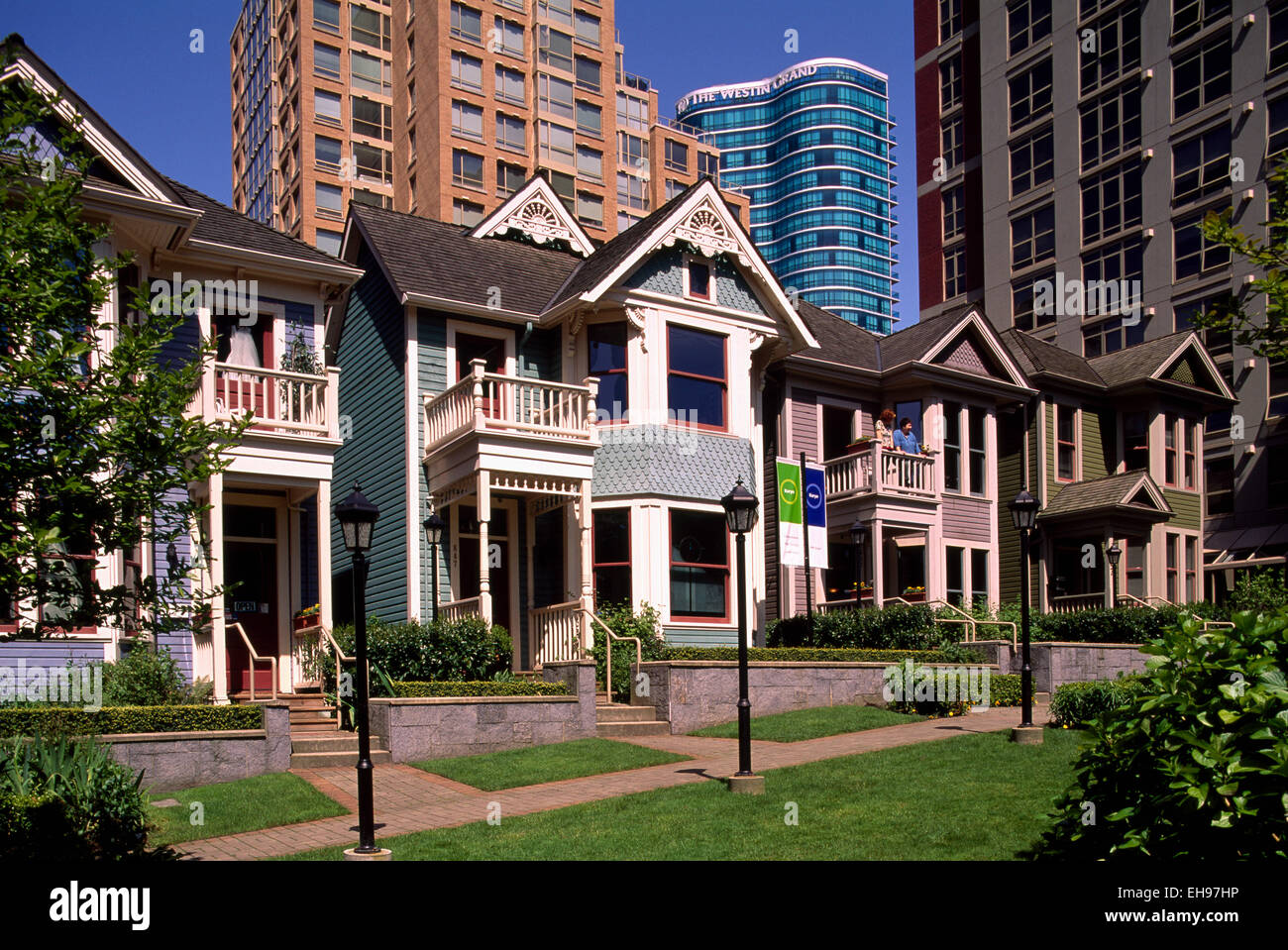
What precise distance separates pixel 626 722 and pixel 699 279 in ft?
32.2

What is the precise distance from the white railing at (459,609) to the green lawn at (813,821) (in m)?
7.37

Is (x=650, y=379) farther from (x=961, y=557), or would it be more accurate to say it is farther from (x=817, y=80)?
(x=817, y=80)

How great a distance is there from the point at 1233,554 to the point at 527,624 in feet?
95.6

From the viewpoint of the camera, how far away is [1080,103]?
47.8m

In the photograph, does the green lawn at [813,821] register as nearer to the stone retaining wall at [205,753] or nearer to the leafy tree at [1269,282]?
the stone retaining wall at [205,753]

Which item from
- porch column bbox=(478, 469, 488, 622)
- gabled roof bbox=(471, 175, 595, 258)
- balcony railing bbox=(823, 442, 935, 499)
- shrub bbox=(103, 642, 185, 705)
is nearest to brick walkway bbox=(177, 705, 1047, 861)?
shrub bbox=(103, 642, 185, 705)

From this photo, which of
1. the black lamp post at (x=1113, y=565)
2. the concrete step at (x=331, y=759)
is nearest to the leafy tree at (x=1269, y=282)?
the concrete step at (x=331, y=759)

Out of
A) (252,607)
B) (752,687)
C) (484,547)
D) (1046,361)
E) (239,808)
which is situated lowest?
(239,808)

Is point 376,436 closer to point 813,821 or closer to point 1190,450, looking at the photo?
point 813,821

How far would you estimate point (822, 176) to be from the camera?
17138 centimetres

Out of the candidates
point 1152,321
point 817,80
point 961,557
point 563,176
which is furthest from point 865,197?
point 961,557

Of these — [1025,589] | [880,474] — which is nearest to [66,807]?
[1025,589]

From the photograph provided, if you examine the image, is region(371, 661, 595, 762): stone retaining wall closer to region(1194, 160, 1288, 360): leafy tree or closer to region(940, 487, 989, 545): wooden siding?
region(1194, 160, 1288, 360): leafy tree

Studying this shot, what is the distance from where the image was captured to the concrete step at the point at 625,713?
59.1ft
